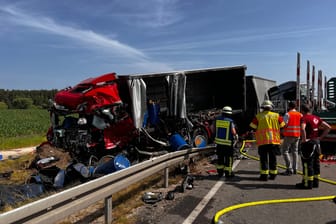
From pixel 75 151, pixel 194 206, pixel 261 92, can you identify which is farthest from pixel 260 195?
pixel 261 92

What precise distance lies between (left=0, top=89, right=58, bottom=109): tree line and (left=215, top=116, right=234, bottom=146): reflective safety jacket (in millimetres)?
89371

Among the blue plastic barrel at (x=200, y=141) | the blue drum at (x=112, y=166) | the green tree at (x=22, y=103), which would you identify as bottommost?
the blue drum at (x=112, y=166)

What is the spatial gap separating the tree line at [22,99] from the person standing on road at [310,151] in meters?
90.9

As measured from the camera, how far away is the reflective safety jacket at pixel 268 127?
7.05 metres

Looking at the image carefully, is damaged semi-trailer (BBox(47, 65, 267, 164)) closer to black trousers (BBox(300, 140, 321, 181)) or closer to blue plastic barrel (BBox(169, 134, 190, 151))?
blue plastic barrel (BBox(169, 134, 190, 151))

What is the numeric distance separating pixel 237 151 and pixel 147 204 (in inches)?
228

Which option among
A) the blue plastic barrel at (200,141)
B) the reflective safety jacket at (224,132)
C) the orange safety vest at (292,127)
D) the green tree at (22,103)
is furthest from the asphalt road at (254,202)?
the green tree at (22,103)

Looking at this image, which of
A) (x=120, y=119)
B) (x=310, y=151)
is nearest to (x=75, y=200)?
(x=310, y=151)

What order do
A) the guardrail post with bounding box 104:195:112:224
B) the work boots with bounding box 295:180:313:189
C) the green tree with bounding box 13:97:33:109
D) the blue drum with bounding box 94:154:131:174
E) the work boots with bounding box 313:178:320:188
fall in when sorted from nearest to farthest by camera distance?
1. the guardrail post with bounding box 104:195:112:224
2. the work boots with bounding box 295:180:313:189
3. the work boots with bounding box 313:178:320:188
4. the blue drum with bounding box 94:154:131:174
5. the green tree with bounding box 13:97:33:109

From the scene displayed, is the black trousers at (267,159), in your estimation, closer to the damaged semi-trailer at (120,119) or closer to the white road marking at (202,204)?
the white road marking at (202,204)

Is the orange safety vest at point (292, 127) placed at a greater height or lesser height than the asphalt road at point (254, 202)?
greater

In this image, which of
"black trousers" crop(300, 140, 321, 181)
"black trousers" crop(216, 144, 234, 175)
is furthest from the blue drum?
"black trousers" crop(300, 140, 321, 181)

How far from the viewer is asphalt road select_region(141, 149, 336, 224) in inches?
176

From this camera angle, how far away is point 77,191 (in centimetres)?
367
